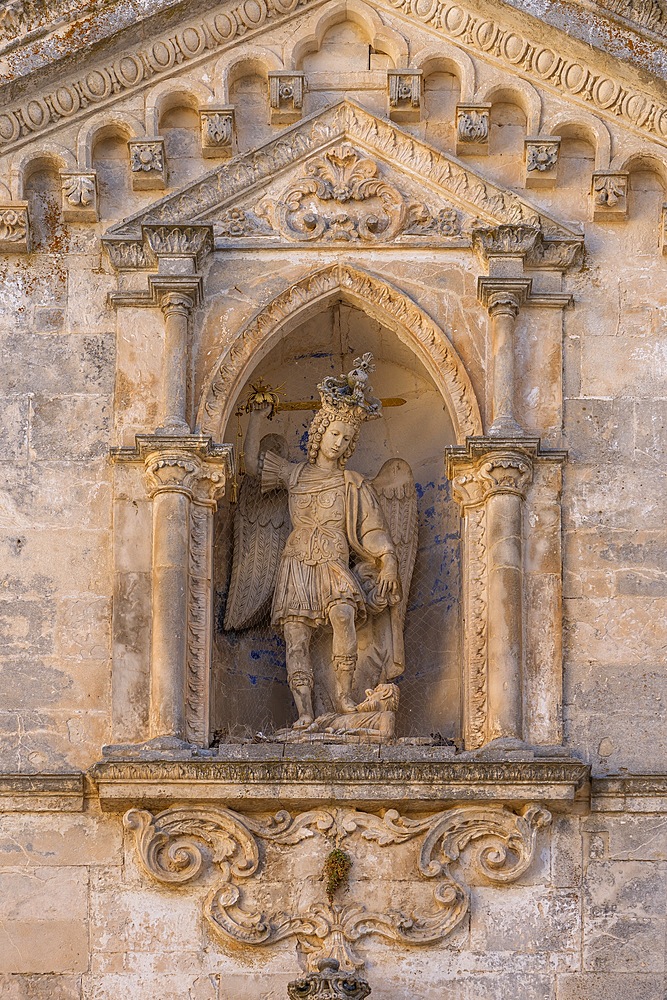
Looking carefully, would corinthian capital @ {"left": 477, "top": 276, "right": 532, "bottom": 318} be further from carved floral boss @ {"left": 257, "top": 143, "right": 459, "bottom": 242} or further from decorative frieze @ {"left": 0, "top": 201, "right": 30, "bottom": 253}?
decorative frieze @ {"left": 0, "top": 201, "right": 30, "bottom": 253}

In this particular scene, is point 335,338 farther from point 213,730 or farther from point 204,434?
point 213,730

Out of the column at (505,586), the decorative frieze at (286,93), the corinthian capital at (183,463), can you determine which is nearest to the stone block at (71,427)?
the corinthian capital at (183,463)

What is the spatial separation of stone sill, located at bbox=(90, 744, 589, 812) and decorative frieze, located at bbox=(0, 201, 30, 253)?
3.15 m

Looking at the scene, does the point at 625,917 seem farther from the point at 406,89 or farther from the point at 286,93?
the point at 286,93

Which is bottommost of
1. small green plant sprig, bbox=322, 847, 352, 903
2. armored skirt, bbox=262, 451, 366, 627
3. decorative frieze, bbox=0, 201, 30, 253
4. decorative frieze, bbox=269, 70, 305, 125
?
small green plant sprig, bbox=322, 847, 352, 903

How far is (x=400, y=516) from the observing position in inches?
679

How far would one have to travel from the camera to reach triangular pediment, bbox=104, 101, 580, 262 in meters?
17.2

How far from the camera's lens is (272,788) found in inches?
620

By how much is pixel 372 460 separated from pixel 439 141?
1.88 meters

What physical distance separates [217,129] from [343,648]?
3035 millimetres

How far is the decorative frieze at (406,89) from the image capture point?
17.3 meters

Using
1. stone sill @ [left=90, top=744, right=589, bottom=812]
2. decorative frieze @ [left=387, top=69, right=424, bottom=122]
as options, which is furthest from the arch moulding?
stone sill @ [left=90, top=744, right=589, bottom=812]

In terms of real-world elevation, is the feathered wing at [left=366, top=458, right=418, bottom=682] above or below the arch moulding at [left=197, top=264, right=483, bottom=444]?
below

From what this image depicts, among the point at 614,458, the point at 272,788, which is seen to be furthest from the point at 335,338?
the point at 272,788
